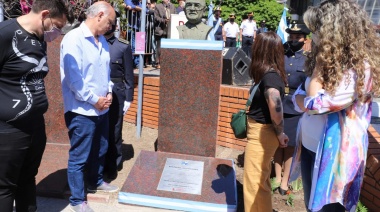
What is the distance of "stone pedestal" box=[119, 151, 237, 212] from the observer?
378 cm

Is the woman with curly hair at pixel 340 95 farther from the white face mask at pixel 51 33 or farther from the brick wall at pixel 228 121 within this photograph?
the white face mask at pixel 51 33

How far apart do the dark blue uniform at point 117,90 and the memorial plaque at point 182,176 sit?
65 cm

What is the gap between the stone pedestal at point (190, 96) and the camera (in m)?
4.36

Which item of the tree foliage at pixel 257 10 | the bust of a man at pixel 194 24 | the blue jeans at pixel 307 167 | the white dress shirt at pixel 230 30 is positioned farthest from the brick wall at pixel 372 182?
the tree foliage at pixel 257 10

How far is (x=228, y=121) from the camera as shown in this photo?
17.4 ft

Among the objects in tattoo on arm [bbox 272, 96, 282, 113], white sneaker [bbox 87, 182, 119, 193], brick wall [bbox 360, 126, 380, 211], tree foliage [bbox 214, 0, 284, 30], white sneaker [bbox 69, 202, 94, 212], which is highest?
tree foliage [bbox 214, 0, 284, 30]

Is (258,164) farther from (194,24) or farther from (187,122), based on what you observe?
(194,24)

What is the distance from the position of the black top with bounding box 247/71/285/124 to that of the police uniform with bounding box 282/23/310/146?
3.51 feet

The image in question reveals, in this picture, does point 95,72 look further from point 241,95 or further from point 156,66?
point 156,66

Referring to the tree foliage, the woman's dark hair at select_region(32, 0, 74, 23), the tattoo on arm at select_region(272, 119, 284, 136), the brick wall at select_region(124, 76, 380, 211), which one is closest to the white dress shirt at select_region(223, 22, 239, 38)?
the tree foliage

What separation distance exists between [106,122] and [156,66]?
4.80m

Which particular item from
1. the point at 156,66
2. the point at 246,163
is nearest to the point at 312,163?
the point at 246,163

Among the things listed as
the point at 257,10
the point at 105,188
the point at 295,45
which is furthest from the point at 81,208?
the point at 257,10

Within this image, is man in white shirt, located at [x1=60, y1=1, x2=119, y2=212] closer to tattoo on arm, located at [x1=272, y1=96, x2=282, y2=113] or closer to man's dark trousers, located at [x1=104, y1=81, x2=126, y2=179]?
man's dark trousers, located at [x1=104, y1=81, x2=126, y2=179]
